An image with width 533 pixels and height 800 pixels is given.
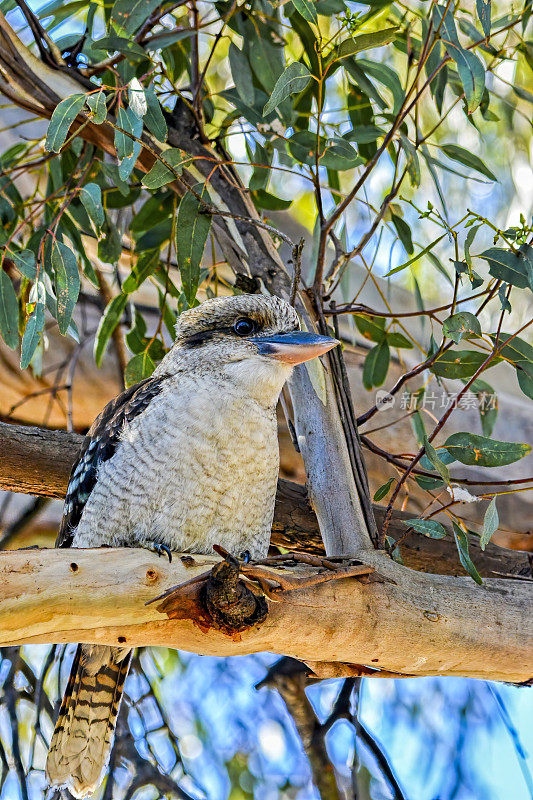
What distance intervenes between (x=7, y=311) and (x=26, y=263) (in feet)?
0.44

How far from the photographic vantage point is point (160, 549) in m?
1.40

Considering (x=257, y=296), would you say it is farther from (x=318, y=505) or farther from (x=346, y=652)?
(x=346, y=652)

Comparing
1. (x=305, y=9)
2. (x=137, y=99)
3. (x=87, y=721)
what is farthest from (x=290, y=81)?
(x=87, y=721)

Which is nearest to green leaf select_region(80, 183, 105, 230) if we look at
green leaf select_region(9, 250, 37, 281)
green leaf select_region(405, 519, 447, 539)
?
green leaf select_region(9, 250, 37, 281)

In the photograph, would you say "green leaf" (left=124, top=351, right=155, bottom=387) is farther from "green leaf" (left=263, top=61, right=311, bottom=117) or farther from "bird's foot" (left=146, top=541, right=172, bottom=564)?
"green leaf" (left=263, top=61, right=311, bottom=117)

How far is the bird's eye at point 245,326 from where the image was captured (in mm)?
1665

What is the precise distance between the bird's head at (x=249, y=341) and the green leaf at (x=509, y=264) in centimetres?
32

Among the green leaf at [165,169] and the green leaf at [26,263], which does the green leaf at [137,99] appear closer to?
the green leaf at [165,169]

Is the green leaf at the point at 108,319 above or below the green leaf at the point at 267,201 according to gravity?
below

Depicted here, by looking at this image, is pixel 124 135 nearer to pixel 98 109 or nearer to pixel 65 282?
pixel 98 109

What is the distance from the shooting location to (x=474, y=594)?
1450mm

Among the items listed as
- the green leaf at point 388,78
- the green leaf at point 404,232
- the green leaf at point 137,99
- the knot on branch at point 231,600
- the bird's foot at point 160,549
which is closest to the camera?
the knot on branch at point 231,600

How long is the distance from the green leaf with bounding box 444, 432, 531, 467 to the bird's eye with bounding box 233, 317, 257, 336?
44 cm

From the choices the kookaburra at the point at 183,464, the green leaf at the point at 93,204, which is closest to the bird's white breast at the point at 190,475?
the kookaburra at the point at 183,464
